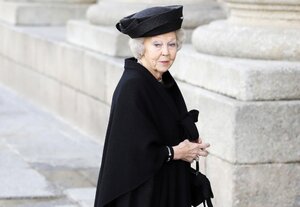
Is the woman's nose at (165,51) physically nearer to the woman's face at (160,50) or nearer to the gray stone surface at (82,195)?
the woman's face at (160,50)

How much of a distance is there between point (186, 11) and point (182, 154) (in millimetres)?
4934

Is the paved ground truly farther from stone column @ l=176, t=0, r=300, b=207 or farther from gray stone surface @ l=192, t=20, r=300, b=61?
gray stone surface @ l=192, t=20, r=300, b=61

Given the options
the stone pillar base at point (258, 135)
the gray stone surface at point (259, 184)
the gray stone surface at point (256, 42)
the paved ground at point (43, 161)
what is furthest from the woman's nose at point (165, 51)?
the paved ground at point (43, 161)

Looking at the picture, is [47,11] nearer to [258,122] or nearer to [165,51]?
[258,122]

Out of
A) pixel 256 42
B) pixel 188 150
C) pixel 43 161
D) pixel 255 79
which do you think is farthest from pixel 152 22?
pixel 43 161

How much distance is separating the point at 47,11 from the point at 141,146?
28.9 feet

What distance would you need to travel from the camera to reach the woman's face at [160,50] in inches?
184

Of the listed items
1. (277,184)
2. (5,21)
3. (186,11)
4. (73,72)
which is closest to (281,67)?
(277,184)

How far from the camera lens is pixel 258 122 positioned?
6410mm

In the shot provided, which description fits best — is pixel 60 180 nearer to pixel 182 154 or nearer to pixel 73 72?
pixel 73 72

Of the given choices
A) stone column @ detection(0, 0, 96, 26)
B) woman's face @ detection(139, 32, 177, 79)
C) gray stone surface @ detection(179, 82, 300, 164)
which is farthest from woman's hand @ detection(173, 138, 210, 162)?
stone column @ detection(0, 0, 96, 26)

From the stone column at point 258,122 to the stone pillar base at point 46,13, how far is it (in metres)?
6.59

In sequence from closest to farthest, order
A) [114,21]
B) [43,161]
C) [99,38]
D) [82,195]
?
[82,195] → [43,161] → [99,38] → [114,21]

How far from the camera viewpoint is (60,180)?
8133 mm
